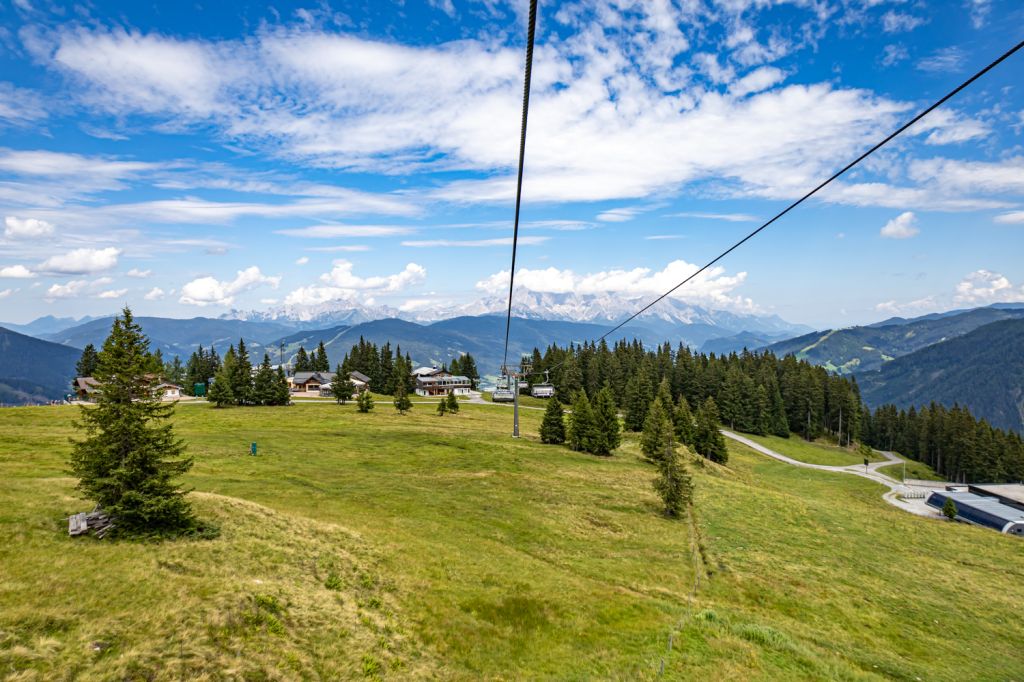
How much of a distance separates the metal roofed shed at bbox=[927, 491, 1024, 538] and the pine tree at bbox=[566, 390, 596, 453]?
Result: 5371 centimetres

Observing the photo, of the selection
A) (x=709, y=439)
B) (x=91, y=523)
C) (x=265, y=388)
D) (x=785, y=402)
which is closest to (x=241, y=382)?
(x=265, y=388)

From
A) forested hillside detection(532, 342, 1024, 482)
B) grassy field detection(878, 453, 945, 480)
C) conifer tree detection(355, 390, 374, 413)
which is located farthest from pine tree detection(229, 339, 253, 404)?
grassy field detection(878, 453, 945, 480)

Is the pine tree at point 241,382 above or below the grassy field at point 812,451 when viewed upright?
above

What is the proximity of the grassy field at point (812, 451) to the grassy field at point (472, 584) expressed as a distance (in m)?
52.7

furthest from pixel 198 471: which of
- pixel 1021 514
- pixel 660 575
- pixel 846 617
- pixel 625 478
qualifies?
pixel 1021 514

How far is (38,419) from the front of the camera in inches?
2261

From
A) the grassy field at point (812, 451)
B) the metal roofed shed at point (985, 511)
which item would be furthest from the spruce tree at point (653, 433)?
the grassy field at point (812, 451)

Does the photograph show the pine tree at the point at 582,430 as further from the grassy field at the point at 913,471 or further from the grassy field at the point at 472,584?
the grassy field at the point at 913,471

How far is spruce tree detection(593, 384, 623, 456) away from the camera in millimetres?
67312

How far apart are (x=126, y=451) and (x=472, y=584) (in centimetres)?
1668

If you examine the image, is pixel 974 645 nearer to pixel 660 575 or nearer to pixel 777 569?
pixel 777 569

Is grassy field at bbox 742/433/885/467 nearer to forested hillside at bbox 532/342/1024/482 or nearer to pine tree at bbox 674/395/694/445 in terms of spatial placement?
forested hillside at bbox 532/342/1024/482

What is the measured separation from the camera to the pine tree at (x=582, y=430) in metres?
67.5

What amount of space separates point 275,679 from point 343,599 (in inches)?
237
